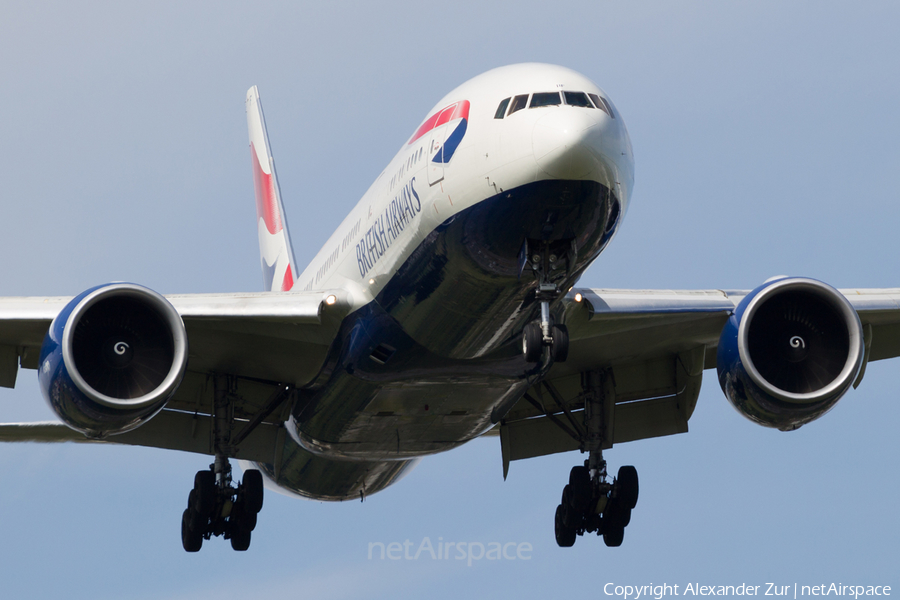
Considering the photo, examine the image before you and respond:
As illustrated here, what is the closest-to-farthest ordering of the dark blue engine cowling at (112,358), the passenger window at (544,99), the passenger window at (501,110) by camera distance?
the passenger window at (544,99), the passenger window at (501,110), the dark blue engine cowling at (112,358)

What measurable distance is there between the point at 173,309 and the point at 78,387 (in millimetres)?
1678

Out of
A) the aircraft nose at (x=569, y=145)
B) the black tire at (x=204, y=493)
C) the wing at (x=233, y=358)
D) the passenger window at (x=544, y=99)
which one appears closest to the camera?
the aircraft nose at (x=569, y=145)

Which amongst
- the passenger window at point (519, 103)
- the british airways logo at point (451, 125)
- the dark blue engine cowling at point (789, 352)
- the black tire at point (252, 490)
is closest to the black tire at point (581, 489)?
the dark blue engine cowling at point (789, 352)

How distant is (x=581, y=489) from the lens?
74.2 feet

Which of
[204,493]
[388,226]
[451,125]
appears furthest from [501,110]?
[204,493]

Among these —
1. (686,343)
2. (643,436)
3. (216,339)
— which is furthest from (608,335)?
(216,339)

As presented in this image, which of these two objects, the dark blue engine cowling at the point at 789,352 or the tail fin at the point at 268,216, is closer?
the dark blue engine cowling at the point at 789,352

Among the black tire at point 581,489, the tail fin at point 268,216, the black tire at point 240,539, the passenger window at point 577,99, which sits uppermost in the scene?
the tail fin at point 268,216

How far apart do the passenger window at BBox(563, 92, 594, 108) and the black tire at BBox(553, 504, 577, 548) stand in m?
9.45

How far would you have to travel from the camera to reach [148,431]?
2230 centimetres

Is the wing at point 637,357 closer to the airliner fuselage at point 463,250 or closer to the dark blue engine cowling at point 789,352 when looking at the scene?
the dark blue engine cowling at point 789,352

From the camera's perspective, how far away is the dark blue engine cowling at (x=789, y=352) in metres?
19.1

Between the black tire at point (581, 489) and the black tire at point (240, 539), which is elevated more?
the black tire at point (581, 489)

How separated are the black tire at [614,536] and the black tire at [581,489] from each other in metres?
0.60
